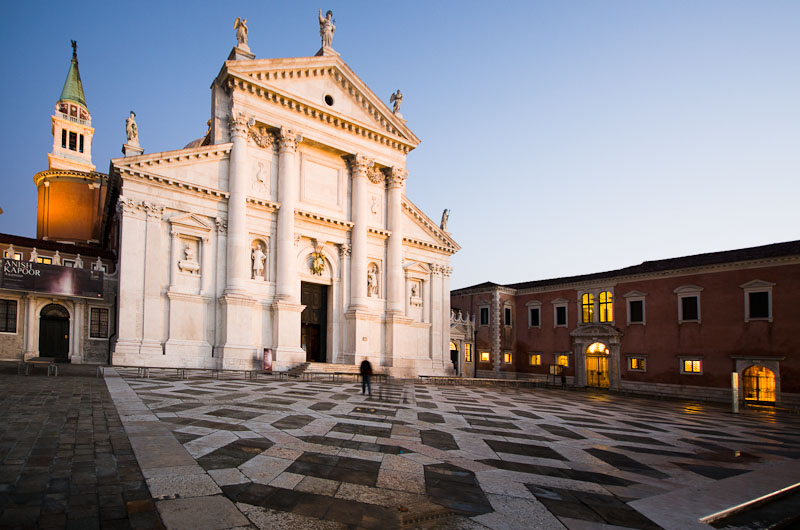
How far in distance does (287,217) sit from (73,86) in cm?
4035

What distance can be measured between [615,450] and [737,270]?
27.5 m

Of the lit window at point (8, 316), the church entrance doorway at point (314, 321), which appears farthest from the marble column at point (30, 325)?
the church entrance doorway at point (314, 321)

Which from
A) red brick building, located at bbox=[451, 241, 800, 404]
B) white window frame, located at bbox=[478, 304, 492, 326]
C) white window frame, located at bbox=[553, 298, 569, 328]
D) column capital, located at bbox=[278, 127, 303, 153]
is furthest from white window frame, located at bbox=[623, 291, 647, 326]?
column capital, located at bbox=[278, 127, 303, 153]

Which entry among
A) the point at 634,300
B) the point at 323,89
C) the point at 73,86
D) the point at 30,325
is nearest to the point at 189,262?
the point at 30,325

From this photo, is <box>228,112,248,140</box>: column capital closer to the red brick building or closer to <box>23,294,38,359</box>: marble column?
<box>23,294,38,359</box>: marble column

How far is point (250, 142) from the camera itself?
2964cm

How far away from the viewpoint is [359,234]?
33344 millimetres

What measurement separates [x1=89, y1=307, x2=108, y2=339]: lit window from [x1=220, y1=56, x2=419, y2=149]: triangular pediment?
1438 cm

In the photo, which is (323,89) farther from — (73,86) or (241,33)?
(73,86)

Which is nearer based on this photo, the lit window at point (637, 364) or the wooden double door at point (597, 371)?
the lit window at point (637, 364)

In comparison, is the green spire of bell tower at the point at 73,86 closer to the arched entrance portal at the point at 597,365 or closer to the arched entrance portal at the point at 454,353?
the arched entrance portal at the point at 454,353

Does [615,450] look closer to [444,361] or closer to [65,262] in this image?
[444,361]

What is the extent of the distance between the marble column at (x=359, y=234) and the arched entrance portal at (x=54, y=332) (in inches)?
616

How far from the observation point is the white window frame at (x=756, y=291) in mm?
29797
